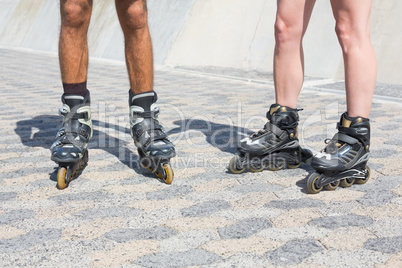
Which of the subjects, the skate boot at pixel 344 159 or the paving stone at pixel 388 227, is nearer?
the paving stone at pixel 388 227

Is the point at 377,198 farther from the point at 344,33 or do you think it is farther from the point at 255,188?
the point at 344,33

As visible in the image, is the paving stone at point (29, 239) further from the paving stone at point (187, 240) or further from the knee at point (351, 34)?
the knee at point (351, 34)

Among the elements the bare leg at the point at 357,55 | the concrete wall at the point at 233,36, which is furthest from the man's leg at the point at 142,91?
the concrete wall at the point at 233,36

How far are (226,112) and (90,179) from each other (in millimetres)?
2379

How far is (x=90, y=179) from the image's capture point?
3020 mm

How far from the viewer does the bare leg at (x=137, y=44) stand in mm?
3082

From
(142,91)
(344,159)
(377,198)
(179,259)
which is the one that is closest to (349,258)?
(179,259)

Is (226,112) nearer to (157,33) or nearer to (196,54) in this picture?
(196,54)

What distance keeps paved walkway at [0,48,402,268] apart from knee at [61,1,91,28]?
2.88 ft

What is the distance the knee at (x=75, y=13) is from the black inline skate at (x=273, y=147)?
3.79 ft

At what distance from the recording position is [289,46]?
3.11 meters

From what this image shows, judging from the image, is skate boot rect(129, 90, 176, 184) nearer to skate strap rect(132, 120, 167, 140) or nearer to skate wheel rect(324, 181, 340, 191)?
skate strap rect(132, 120, 167, 140)

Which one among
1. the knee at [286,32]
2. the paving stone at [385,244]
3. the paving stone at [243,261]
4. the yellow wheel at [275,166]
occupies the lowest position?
→ the yellow wheel at [275,166]

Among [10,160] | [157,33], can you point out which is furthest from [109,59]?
[10,160]
